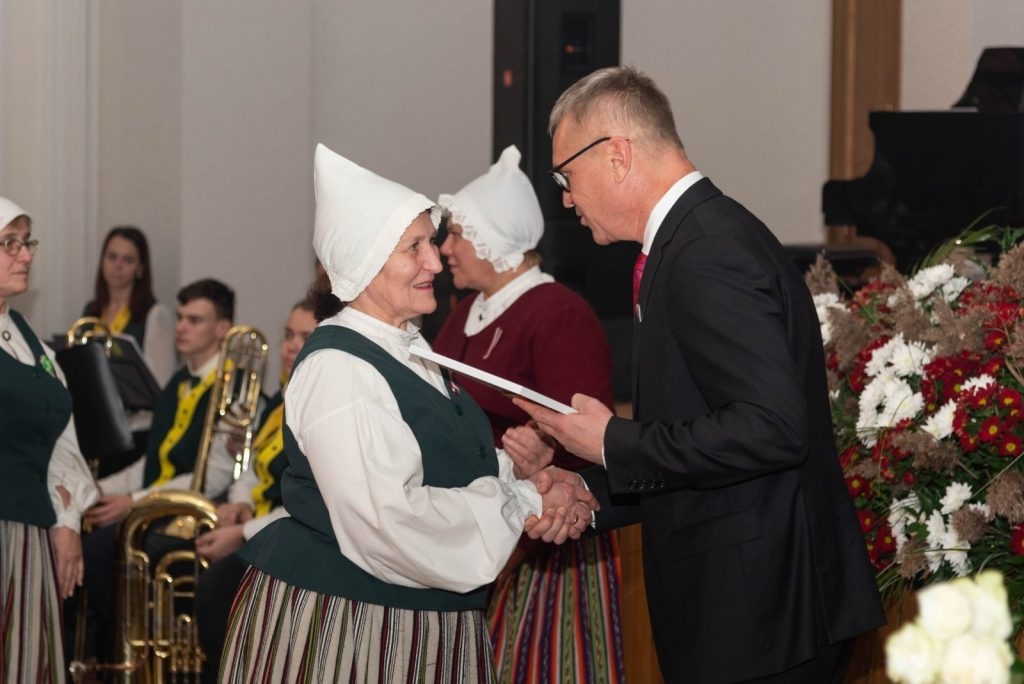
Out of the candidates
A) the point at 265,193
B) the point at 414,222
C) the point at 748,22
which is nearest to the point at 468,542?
the point at 414,222

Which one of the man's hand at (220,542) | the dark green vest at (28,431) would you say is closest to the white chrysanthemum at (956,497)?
the dark green vest at (28,431)

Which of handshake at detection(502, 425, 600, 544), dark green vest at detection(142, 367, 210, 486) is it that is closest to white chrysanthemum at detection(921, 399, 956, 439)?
handshake at detection(502, 425, 600, 544)

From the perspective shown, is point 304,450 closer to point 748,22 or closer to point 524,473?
point 524,473

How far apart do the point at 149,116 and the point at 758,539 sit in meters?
5.25

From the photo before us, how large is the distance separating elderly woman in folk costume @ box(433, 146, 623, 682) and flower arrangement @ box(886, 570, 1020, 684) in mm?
2108

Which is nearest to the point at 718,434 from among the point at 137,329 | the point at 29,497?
the point at 29,497

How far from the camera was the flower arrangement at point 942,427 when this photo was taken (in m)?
2.54

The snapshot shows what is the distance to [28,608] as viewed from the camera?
343 cm

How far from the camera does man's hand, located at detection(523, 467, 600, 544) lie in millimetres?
2535

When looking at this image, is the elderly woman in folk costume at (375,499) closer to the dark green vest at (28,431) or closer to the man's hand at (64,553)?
the dark green vest at (28,431)

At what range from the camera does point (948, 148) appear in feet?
16.1

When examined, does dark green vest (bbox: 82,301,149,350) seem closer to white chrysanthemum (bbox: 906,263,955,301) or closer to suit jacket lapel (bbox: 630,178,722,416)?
white chrysanthemum (bbox: 906,263,955,301)

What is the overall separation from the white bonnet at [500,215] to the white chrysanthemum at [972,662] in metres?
2.50

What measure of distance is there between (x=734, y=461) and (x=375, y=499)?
576mm
